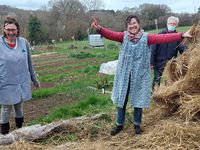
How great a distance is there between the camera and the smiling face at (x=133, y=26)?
14.3 feet

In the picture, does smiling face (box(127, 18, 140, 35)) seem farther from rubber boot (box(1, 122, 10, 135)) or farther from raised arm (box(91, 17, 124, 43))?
rubber boot (box(1, 122, 10, 135))

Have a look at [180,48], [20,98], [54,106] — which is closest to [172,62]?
[180,48]

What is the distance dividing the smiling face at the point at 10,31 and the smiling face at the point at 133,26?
1.43 m

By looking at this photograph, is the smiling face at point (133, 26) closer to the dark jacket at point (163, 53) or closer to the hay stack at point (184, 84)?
the hay stack at point (184, 84)

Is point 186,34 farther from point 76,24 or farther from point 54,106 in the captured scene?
point 76,24

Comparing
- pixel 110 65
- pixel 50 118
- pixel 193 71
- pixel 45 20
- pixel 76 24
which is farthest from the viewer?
pixel 45 20

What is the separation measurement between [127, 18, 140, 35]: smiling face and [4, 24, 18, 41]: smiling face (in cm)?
143

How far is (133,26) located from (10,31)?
1.53 metres

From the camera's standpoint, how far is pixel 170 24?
6.09m

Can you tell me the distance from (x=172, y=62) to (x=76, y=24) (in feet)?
111

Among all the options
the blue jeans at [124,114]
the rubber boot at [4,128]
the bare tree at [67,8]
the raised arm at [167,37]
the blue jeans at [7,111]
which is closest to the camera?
the raised arm at [167,37]

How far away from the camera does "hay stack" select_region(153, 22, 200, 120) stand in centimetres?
414

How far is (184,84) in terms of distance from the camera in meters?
4.36

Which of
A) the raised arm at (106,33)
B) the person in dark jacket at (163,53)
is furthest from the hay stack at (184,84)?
the person in dark jacket at (163,53)
